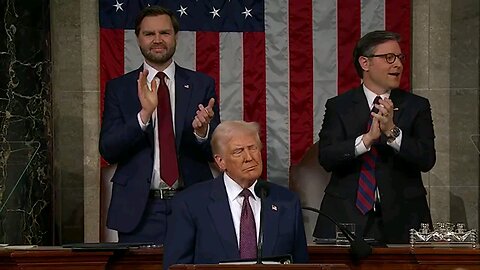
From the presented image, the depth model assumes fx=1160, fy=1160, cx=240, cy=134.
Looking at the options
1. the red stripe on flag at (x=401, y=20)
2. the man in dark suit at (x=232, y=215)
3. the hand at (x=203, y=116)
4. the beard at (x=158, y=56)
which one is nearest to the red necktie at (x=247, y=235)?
the man in dark suit at (x=232, y=215)

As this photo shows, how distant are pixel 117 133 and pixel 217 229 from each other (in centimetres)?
133

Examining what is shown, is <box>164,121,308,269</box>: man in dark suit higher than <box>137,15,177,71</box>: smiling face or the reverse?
the reverse

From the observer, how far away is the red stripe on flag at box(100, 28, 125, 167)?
360 inches

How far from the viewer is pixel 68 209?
365 inches

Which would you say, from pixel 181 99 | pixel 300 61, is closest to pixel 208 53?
pixel 300 61

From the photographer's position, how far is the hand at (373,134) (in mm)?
6816

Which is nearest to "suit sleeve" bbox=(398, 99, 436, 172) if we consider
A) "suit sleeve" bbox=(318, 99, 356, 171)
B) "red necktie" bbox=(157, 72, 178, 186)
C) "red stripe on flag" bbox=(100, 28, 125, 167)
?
"suit sleeve" bbox=(318, 99, 356, 171)

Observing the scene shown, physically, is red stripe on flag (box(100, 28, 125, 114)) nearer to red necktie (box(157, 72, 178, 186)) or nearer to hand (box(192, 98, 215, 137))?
red necktie (box(157, 72, 178, 186))

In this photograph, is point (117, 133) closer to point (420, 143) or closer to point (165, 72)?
point (165, 72)

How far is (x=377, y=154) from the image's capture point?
23.3 ft

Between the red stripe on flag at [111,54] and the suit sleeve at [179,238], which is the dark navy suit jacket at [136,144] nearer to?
the suit sleeve at [179,238]

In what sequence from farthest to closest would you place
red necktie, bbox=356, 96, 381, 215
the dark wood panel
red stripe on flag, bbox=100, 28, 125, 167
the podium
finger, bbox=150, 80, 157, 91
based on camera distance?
red stripe on flag, bbox=100, 28, 125, 167 < red necktie, bbox=356, 96, 381, 215 < finger, bbox=150, 80, 157, 91 < the dark wood panel < the podium

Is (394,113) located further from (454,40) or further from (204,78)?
(454,40)

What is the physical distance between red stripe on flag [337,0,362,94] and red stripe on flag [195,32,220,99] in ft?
3.19
